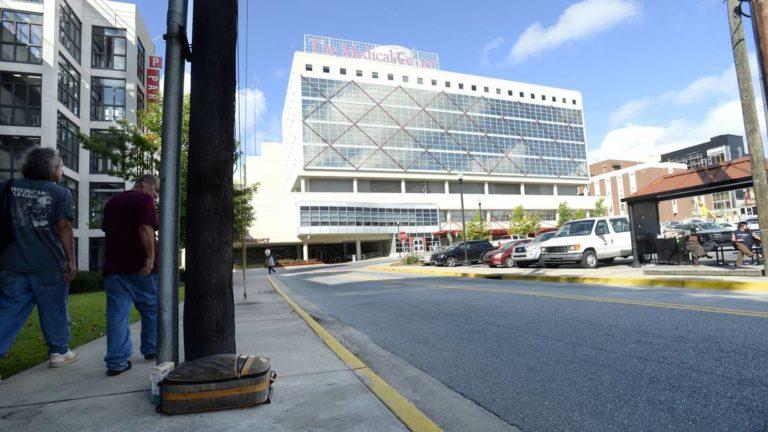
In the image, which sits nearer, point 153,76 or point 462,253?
point 462,253

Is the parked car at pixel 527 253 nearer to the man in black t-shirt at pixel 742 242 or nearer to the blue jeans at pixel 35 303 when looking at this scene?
the man in black t-shirt at pixel 742 242

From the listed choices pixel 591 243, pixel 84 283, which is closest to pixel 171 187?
pixel 84 283

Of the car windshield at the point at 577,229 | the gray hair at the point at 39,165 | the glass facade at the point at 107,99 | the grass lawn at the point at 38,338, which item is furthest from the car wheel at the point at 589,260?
the glass facade at the point at 107,99

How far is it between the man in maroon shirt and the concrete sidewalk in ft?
0.90

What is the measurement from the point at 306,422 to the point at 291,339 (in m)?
2.78

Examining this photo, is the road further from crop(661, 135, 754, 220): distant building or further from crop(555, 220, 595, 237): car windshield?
crop(661, 135, 754, 220): distant building

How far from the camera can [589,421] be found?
9.42 ft

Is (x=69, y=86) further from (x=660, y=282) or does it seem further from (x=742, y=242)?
(x=742, y=242)

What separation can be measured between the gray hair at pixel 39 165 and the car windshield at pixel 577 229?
1644cm

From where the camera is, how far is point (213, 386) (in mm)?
2844

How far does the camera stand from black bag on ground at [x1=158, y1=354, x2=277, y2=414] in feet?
9.28

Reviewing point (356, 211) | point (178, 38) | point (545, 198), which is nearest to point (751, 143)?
point (178, 38)

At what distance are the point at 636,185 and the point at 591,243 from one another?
300 feet

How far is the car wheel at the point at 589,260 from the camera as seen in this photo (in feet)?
53.4
